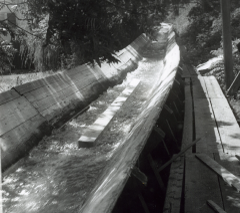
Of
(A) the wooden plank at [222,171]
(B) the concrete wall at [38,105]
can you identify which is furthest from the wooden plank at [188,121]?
(B) the concrete wall at [38,105]

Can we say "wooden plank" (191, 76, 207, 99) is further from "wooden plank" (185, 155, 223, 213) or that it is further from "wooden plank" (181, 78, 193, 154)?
"wooden plank" (185, 155, 223, 213)

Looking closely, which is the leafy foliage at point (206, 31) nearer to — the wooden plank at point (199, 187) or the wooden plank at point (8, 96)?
the wooden plank at point (8, 96)

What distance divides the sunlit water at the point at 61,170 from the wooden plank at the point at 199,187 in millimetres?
1474

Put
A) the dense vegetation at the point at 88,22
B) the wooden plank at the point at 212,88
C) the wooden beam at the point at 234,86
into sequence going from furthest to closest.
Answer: the wooden beam at the point at 234,86 < the wooden plank at the point at 212,88 < the dense vegetation at the point at 88,22

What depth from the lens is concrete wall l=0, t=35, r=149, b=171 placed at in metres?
6.21

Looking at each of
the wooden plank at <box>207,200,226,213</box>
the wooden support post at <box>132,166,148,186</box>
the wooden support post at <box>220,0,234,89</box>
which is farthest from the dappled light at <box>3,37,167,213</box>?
the wooden support post at <box>220,0,234,89</box>

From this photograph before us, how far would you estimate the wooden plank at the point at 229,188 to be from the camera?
354cm

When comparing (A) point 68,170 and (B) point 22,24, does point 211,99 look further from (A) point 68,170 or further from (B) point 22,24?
(B) point 22,24

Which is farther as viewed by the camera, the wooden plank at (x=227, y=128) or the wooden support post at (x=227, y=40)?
the wooden support post at (x=227, y=40)

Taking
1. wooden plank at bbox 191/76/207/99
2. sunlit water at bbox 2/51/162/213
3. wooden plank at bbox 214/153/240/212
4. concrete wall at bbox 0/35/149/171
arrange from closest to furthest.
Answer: wooden plank at bbox 214/153/240/212, sunlit water at bbox 2/51/162/213, concrete wall at bbox 0/35/149/171, wooden plank at bbox 191/76/207/99

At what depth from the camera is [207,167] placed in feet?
14.6

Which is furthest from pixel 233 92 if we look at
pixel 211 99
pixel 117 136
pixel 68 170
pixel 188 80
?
pixel 68 170

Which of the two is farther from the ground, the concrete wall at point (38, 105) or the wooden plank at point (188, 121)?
the concrete wall at point (38, 105)

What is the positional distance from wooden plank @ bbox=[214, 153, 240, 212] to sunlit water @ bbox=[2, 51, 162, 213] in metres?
1.80
